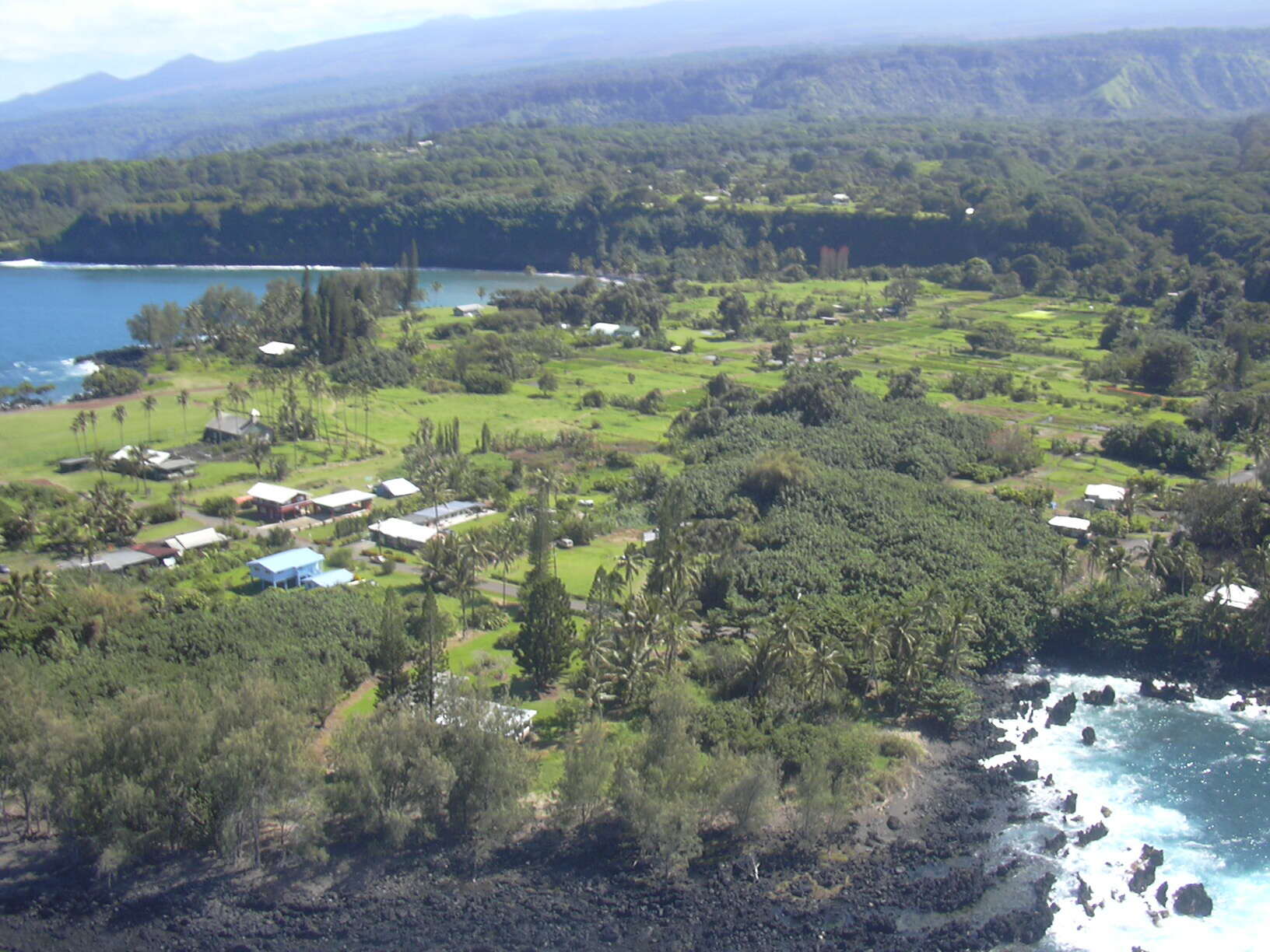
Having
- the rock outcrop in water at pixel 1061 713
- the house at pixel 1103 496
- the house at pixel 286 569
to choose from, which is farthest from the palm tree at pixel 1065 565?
the house at pixel 286 569

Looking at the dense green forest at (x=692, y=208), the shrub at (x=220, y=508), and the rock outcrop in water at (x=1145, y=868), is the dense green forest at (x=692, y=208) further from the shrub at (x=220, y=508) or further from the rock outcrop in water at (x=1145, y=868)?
the rock outcrop in water at (x=1145, y=868)

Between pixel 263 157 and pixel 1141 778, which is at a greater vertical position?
pixel 263 157

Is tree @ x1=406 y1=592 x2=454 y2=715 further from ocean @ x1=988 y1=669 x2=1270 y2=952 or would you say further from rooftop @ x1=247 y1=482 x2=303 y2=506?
ocean @ x1=988 y1=669 x2=1270 y2=952

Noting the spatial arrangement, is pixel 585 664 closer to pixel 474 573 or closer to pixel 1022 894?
pixel 474 573

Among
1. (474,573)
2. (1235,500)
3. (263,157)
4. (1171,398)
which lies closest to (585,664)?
(474,573)

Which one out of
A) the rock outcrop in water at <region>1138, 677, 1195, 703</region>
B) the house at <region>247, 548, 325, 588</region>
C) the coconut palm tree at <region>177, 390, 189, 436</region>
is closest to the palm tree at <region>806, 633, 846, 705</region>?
the rock outcrop in water at <region>1138, 677, 1195, 703</region>

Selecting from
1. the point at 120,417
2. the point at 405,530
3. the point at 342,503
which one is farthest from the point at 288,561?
the point at 120,417
